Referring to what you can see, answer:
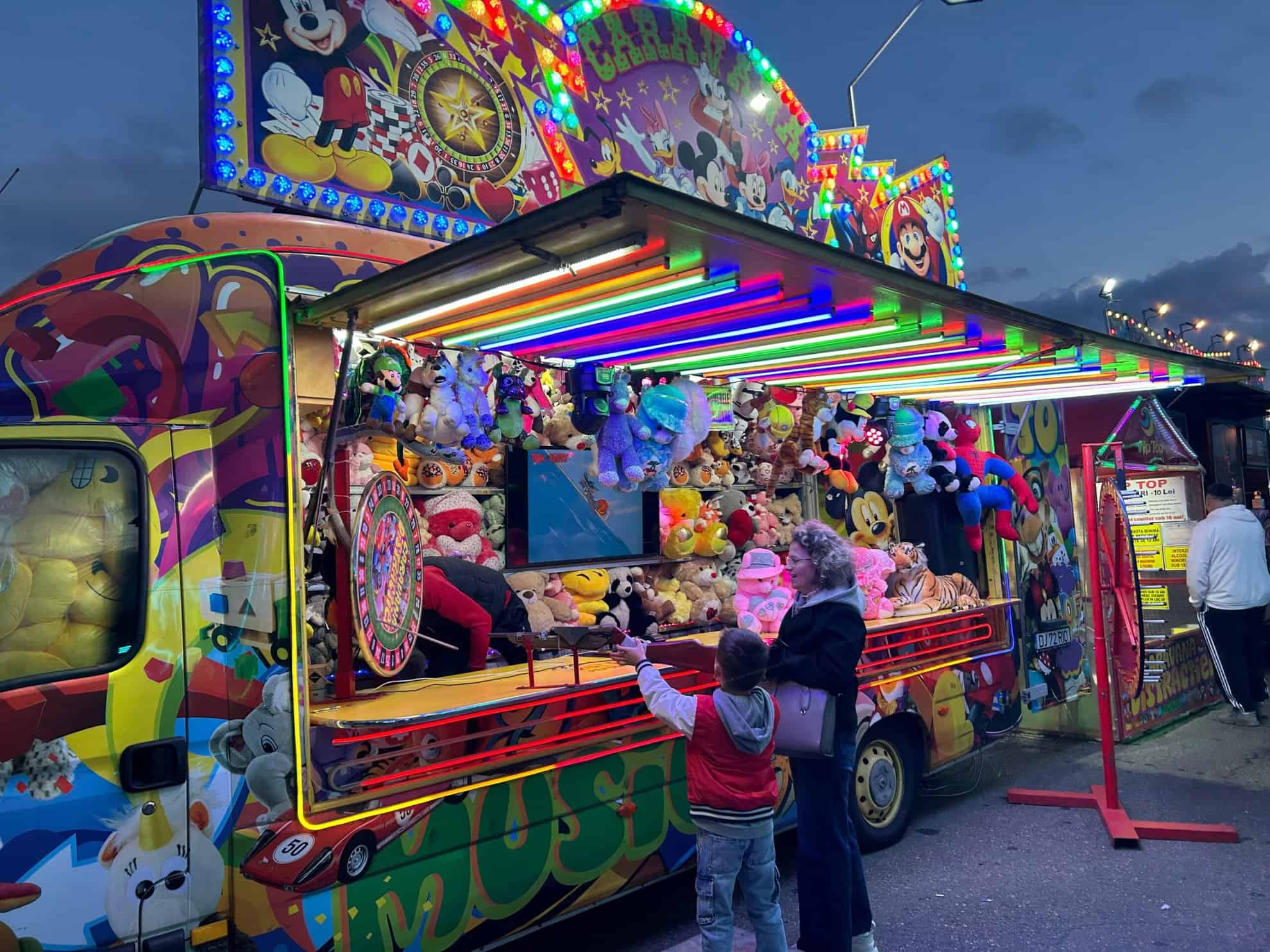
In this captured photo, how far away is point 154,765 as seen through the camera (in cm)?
269

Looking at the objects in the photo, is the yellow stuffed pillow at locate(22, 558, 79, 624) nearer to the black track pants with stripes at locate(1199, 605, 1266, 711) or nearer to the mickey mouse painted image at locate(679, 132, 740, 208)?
the mickey mouse painted image at locate(679, 132, 740, 208)

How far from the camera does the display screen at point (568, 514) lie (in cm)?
545

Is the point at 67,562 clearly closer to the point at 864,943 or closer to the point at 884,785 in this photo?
the point at 864,943

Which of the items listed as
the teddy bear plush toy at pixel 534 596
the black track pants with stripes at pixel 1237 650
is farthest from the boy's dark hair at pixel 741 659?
the black track pants with stripes at pixel 1237 650

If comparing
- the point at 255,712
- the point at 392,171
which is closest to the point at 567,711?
the point at 255,712

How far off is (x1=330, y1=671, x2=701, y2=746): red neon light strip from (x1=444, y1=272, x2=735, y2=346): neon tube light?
1.51m

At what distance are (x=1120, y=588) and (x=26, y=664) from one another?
18.5ft

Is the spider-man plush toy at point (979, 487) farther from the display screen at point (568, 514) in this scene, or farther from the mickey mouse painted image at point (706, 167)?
the mickey mouse painted image at point (706, 167)

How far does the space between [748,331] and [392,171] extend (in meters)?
2.09

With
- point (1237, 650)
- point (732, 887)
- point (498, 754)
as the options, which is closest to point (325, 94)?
point (498, 754)

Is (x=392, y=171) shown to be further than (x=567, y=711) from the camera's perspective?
Yes

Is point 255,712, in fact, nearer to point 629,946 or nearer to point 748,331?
point 629,946

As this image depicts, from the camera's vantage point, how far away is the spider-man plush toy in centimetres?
666

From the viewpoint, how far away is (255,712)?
291 centimetres
